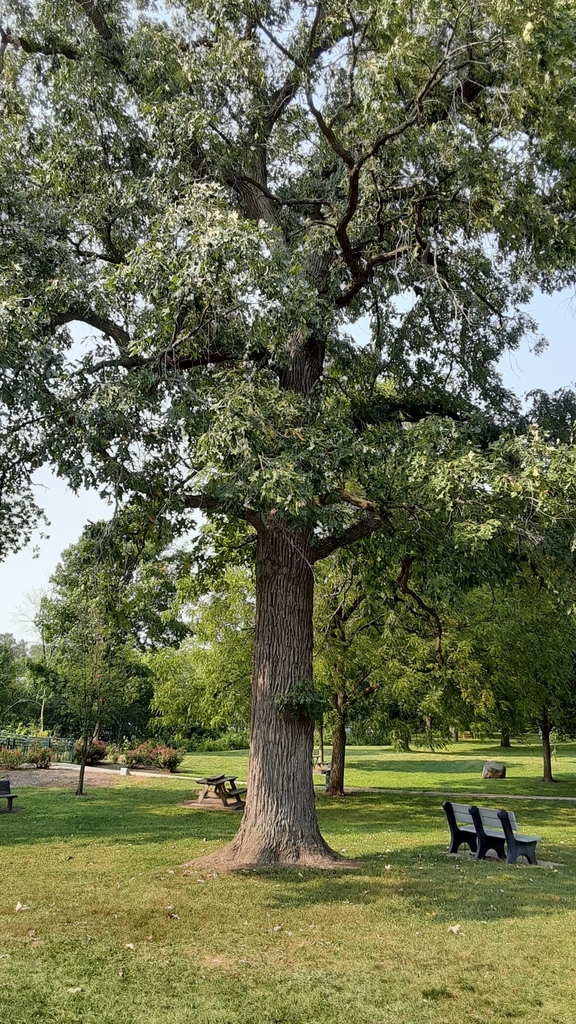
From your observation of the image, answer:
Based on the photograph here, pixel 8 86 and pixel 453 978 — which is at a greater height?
pixel 8 86

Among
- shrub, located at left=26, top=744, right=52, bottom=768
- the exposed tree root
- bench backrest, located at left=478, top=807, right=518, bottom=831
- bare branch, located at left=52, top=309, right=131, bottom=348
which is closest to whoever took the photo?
the exposed tree root

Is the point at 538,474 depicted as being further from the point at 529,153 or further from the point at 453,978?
the point at 453,978

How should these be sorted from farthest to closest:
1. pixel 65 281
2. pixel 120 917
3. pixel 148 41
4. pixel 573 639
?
pixel 573 639, pixel 148 41, pixel 65 281, pixel 120 917

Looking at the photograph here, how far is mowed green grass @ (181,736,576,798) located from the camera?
23906 millimetres

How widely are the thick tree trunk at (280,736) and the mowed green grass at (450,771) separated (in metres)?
14.8

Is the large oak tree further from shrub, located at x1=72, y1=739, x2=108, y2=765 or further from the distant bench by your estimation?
shrub, located at x1=72, y1=739, x2=108, y2=765

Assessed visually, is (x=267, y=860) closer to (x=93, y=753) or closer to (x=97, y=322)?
(x=97, y=322)

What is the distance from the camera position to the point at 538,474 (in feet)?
25.6

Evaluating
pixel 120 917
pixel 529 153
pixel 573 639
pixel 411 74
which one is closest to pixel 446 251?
pixel 529 153

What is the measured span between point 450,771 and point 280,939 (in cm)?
2853

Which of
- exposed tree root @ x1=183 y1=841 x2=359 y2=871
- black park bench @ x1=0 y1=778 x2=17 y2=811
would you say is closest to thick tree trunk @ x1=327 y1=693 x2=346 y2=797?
black park bench @ x1=0 y1=778 x2=17 y2=811

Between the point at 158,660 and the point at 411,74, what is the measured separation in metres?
16.9

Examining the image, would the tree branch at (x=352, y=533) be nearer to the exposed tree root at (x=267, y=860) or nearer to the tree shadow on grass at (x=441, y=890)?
the exposed tree root at (x=267, y=860)

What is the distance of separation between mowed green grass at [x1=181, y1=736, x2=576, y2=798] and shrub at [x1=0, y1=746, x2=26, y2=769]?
5.99 meters
